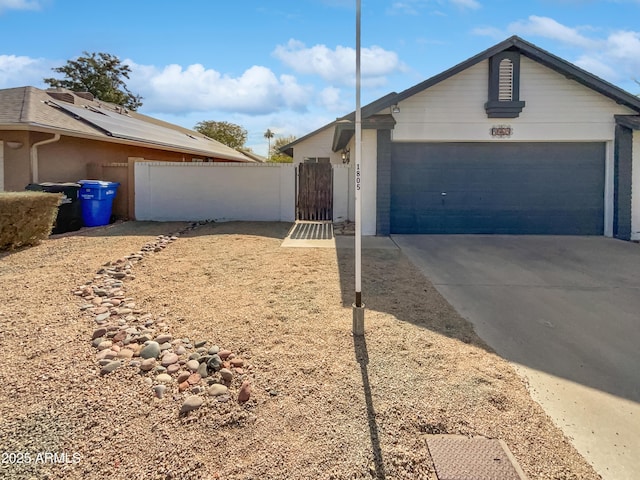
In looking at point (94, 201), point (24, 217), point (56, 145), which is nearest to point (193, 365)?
point (24, 217)

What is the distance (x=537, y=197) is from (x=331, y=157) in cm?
1492

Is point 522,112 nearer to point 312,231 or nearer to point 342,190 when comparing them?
point 342,190

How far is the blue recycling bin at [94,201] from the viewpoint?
33.8ft

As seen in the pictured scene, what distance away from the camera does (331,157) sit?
2361 centimetres

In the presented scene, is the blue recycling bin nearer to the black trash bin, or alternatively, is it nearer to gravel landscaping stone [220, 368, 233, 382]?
the black trash bin

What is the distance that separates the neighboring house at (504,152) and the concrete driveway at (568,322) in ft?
5.53

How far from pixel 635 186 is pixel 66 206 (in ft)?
45.7

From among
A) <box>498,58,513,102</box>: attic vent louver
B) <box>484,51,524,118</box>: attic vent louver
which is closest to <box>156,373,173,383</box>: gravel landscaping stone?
<box>484,51,524,118</box>: attic vent louver

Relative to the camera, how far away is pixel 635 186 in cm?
970

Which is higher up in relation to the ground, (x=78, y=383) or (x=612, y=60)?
(x=612, y=60)

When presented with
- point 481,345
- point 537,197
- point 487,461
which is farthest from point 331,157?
point 487,461

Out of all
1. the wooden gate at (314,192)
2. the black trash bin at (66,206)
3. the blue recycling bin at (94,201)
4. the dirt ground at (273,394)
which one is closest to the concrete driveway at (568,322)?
the dirt ground at (273,394)

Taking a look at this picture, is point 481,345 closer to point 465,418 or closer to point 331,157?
point 465,418

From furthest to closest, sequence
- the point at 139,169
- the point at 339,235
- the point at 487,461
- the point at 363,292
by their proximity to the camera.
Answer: the point at 139,169 → the point at 339,235 → the point at 363,292 → the point at 487,461
